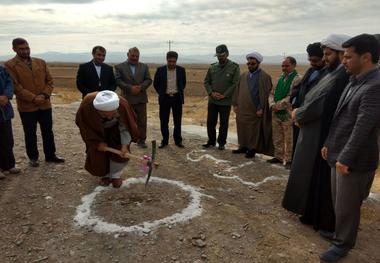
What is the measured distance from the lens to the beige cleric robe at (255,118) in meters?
7.17

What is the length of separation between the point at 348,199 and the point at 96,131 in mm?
3366

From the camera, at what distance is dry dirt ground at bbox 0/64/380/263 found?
13.0 feet

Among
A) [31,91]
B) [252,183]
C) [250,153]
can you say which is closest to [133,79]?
[31,91]

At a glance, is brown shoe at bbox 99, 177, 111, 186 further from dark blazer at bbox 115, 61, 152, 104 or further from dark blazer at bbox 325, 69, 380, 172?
dark blazer at bbox 325, 69, 380, 172

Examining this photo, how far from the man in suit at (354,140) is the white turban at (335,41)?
584mm

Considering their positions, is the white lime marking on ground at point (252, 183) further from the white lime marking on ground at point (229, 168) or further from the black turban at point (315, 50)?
the black turban at point (315, 50)

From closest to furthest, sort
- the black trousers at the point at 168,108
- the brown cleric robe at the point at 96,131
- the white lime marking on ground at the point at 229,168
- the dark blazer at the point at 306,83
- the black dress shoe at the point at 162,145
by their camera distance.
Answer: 1. the dark blazer at the point at 306,83
2. the brown cleric robe at the point at 96,131
3. the white lime marking on ground at the point at 229,168
4. the black trousers at the point at 168,108
5. the black dress shoe at the point at 162,145

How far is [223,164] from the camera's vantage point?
696 centimetres

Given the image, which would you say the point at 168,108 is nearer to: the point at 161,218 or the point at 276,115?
the point at 276,115

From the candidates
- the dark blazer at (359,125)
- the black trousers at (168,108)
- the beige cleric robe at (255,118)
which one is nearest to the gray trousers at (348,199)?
the dark blazer at (359,125)

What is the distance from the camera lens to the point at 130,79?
7539 millimetres

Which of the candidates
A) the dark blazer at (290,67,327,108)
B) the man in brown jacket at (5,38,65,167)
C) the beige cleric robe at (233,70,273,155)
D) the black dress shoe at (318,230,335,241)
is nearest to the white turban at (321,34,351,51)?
the dark blazer at (290,67,327,108)

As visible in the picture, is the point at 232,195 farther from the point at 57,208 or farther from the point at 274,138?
the point at 57,208

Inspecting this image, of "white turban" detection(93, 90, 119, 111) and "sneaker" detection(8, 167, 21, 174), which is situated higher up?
"white turban" detection(93, 90, 119, 111)
